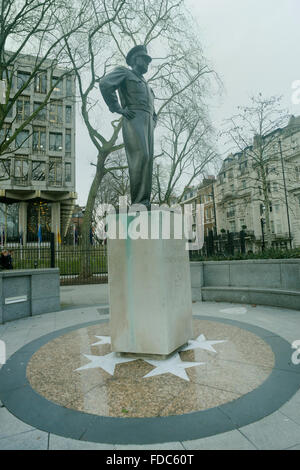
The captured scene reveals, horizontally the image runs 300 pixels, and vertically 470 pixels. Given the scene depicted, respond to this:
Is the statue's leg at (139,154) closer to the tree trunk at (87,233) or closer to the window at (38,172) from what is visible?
the tree trunk at (87,233)

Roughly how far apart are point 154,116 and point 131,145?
3.03 ft

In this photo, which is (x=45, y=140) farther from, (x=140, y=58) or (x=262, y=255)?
(x=140, y=58)

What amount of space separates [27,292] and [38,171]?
34.2 metres

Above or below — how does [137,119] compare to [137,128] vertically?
above

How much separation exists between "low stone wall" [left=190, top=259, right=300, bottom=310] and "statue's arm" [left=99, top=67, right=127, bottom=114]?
6.32m

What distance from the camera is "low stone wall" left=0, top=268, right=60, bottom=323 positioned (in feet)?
24.9

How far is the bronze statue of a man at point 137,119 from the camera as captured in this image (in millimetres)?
4797

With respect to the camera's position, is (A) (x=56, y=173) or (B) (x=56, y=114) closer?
(B) (x=56, y=114)

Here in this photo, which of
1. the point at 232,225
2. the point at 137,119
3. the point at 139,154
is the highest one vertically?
the point at 232,225

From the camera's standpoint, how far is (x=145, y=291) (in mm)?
4320

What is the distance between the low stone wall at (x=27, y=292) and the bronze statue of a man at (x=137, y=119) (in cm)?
487

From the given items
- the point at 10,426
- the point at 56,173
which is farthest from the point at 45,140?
the point at 10,426

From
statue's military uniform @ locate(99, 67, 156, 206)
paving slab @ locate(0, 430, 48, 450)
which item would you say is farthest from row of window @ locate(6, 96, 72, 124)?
paving slab @ locate(0, 430, 48, 450)

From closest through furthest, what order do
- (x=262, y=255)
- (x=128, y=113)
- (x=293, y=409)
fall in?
(x=293, y=409) → (x=128, y=113) → (x=262, y=255)
